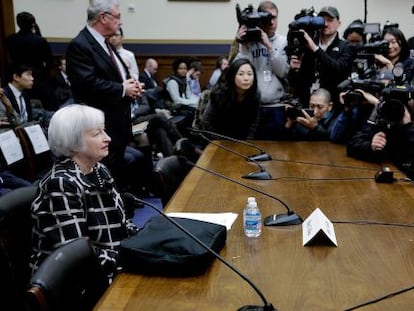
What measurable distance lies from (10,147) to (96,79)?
28.6 inches

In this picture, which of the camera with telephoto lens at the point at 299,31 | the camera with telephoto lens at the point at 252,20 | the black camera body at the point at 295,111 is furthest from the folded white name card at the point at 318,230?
the camera with telephoto lens at the point at 252,20

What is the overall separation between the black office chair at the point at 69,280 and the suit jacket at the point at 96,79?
5.79 ft

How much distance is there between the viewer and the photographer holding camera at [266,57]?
3.86 m

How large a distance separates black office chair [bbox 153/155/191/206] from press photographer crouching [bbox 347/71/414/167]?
0.92 meters

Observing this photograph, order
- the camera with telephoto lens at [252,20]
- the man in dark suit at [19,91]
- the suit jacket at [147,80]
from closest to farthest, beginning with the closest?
the camera with telephoto lens at [252,20]
the man in dark suit at [19,91]
the suit jacket at [147,80]

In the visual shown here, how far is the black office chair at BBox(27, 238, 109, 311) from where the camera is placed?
1.34 m

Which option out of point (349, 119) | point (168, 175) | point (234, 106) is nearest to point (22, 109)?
point (234, 106)

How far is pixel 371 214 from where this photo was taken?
2.10m

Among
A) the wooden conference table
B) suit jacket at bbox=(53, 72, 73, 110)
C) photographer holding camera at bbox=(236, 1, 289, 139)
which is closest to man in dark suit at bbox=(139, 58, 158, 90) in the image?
suit jacket at bbox=(53, 72, 73, 110)

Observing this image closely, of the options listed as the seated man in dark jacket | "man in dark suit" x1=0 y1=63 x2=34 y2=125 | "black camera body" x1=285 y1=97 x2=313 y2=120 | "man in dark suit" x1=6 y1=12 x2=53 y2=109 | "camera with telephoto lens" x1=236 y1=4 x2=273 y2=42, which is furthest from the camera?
"man in dark suit" x1=6 y1=12 x2=53 y2=109

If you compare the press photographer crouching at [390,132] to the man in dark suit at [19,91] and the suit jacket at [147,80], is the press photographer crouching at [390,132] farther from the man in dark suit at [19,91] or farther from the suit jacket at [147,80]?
the suit jacket at [147,80]

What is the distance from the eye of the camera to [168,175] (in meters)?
2.70

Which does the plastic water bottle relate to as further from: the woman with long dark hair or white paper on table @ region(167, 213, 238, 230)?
the woman with long dark hair

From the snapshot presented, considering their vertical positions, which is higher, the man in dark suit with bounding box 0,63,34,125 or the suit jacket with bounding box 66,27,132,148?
the suit jacket with bounding box 66,27,132,148
